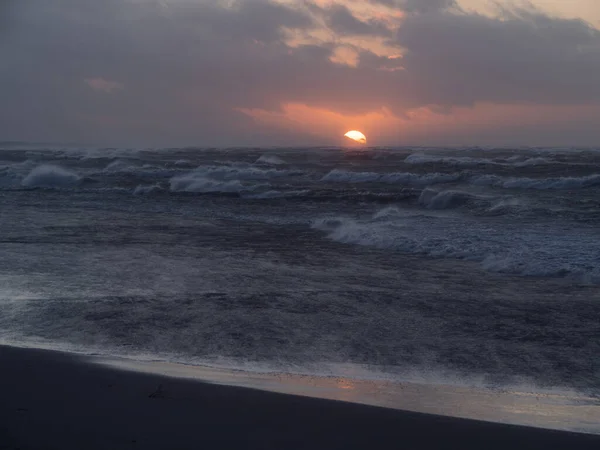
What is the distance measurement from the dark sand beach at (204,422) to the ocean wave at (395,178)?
2772 cm

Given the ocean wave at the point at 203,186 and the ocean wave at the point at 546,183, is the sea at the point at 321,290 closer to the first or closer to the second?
the ocean wave at the point at 203,186

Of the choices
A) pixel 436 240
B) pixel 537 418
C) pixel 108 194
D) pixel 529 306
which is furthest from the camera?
pixel 108 194

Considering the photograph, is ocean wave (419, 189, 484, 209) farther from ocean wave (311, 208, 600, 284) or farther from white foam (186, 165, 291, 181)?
white foam (186, 165, 291, 181)

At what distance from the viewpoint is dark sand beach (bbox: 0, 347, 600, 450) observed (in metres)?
3.63

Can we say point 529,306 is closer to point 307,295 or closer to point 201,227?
point 307,295

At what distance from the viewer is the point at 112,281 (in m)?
8.45

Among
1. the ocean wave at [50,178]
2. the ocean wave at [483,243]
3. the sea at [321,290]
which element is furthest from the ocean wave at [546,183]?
the ocean wave at [50,178]

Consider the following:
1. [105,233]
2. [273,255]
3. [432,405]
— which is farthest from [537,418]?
[105,233]

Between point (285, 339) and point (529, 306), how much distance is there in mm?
3199

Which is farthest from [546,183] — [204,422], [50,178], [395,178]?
[204,422]

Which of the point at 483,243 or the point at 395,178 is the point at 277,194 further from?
the point at 483,243

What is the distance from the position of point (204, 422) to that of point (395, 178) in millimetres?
30487

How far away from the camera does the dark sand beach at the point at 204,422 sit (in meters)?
3.63

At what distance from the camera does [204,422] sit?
3922 mm
